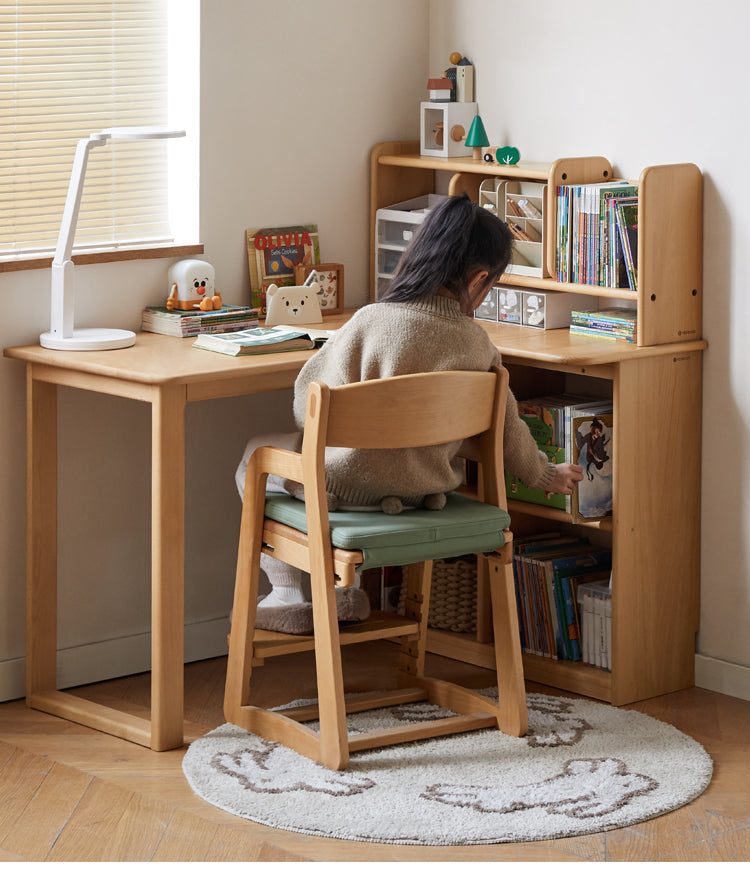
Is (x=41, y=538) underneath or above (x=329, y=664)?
above

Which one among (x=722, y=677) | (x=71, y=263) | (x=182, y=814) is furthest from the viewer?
(x=722, y=677)

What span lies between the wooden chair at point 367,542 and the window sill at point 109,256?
2.27 feet

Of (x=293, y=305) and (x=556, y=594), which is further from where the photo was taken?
(x=293, y=305)

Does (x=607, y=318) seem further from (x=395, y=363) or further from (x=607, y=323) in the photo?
(x=395, y=363)

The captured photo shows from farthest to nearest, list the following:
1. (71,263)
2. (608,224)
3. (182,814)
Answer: (608,224)
(71,263)
(182,814)

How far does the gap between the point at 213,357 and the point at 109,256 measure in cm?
44

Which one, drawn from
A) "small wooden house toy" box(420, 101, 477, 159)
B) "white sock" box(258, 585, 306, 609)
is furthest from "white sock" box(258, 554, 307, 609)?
"small wooden house toy" box(420, 101, 477, 159)

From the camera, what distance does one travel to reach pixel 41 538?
3174 mm

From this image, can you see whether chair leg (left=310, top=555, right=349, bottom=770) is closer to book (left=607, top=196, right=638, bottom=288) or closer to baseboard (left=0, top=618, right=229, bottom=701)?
baseboard (left=0, top=618, right=229, bottom=701)

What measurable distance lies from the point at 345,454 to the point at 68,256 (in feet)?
2.57

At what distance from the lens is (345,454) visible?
278cm

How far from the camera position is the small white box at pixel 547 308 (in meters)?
3.38

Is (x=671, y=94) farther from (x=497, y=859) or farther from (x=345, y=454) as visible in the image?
(x=497, y=859)

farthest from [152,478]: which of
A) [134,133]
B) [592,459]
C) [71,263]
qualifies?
[592,459]
